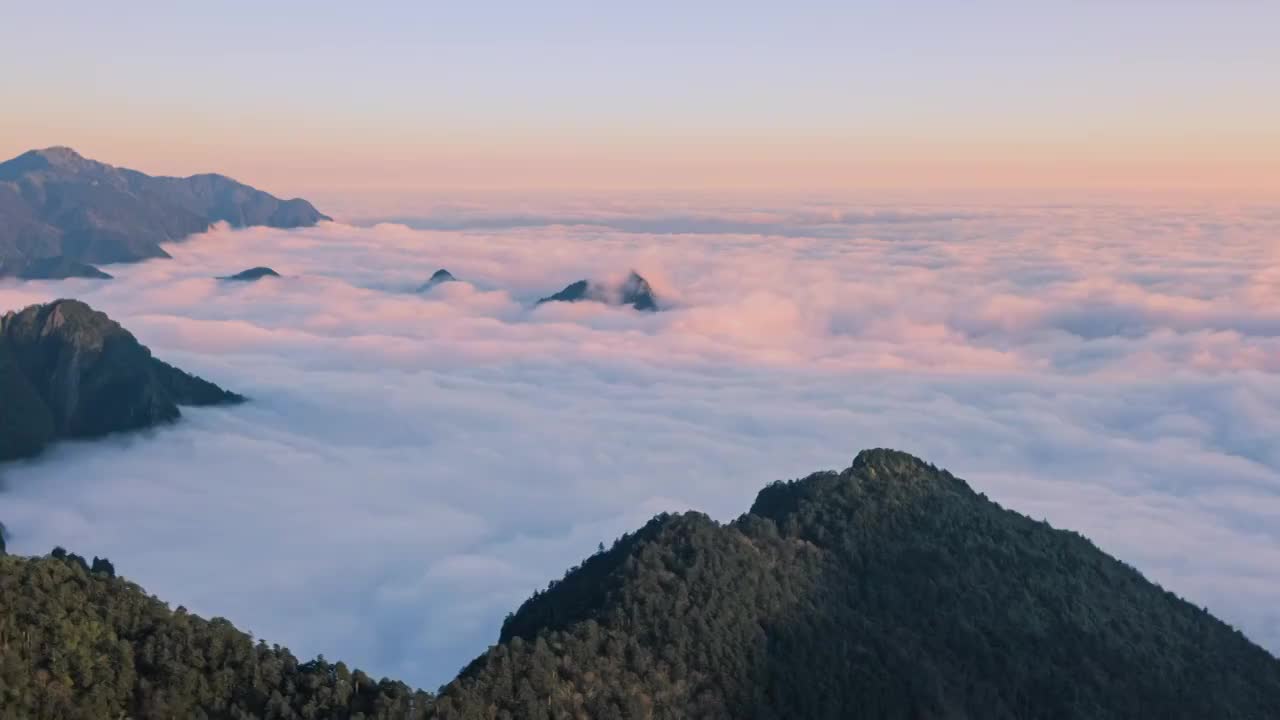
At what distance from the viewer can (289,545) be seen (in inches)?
4520

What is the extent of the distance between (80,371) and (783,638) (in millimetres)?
124160

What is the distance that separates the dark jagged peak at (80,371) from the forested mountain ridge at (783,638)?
8964 centimetres

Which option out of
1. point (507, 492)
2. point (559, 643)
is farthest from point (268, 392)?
point (559, 643)

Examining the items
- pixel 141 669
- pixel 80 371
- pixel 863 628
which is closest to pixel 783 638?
pixel 863 628

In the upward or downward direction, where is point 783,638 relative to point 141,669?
downward

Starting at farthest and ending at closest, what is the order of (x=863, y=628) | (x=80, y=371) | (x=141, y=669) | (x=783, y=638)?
(x=80, y=371)
(x=863, y=628)
(x=783, y=638)
(x=141, y=669)

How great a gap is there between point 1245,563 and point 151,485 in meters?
127

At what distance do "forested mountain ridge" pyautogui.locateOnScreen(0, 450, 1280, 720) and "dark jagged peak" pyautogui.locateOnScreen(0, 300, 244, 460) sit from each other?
89.6 meters

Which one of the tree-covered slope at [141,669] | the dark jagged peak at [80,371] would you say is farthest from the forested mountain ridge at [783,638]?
the dark jagged peak at [80,371]

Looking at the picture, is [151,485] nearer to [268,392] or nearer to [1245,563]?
[268,392]

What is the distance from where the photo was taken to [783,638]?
65.5 m

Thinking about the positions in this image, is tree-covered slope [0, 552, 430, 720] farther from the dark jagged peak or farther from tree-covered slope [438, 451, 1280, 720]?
the dark jagged peak

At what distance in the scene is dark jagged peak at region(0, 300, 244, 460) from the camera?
152m

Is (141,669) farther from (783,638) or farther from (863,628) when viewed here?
(863,628)
